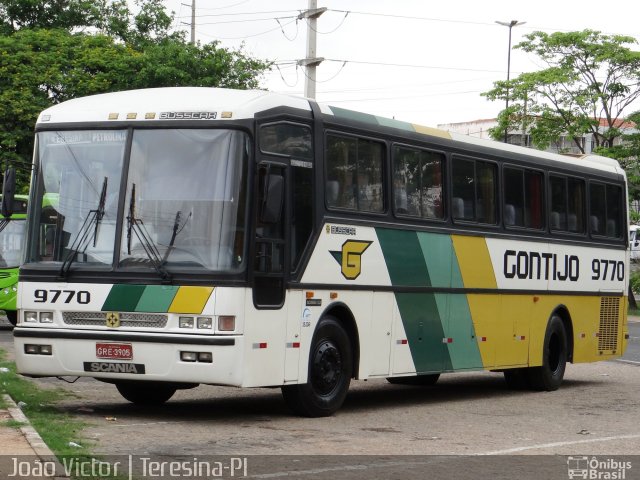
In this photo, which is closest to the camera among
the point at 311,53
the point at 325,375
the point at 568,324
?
the point at 325,375

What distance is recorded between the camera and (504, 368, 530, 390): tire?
19.5m

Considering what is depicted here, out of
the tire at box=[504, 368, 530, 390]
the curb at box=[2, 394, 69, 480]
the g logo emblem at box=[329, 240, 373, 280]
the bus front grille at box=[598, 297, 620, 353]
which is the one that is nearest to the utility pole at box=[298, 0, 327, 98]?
the bus front grille at box=[598, 297, 620, 353]

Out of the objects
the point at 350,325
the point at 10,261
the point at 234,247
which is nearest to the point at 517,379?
the point at 350,325

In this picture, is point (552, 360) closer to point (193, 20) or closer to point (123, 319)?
point (123, 319)

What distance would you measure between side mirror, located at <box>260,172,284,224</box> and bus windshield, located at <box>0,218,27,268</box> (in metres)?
19.9

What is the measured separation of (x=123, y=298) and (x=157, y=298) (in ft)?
1.19

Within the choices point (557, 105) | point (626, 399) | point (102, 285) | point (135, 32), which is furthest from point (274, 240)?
point (135, 32)

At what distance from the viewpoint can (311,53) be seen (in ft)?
109

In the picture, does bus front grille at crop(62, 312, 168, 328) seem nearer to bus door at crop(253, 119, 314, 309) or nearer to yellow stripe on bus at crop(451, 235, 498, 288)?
bus door at crop(253, 119, 314, 309)

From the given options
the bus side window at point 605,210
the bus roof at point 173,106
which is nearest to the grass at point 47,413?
the bus roof at point 173,106

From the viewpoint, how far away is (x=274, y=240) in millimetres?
13141

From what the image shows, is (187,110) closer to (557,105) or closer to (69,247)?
(69,247)

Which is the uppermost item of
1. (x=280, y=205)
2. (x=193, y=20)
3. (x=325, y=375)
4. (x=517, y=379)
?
(x=193, y=20)

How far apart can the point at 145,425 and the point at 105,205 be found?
7.21 ft
